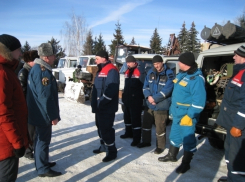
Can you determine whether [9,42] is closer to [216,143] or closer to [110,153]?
[110,153]

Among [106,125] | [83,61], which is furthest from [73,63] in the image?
[106,125]

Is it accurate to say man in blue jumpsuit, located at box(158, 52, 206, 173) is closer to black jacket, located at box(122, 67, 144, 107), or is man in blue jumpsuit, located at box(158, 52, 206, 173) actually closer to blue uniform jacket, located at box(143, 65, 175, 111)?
blue uniform jacket, located at box(143, 65, 175, 111)

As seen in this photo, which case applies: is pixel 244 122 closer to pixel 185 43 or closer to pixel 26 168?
pixel 26 168

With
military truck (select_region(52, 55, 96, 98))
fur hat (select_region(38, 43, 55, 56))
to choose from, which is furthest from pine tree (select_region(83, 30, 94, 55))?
fur hat (select_region(38, 43, 55, 56))

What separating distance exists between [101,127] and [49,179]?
1142 mm

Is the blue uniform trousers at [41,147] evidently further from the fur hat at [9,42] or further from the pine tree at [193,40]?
the pine tree at [193,40]

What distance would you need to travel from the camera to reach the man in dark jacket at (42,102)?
2850mm

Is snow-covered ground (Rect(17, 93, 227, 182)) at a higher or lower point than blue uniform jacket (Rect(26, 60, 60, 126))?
lower

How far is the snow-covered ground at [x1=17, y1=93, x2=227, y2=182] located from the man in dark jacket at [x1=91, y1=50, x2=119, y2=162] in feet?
1.07

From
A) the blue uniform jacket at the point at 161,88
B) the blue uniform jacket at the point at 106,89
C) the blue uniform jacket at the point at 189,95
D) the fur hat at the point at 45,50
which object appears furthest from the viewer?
the blue uniform jacket at the point at 161,88

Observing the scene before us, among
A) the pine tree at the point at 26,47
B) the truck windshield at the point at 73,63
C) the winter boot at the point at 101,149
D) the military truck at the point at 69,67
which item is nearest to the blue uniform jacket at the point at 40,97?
the winter boot at the point at 101,149

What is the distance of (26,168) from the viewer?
3381 millimetres

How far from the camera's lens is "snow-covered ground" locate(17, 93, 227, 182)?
3178 millimetres

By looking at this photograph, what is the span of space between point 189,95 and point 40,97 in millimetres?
2282
